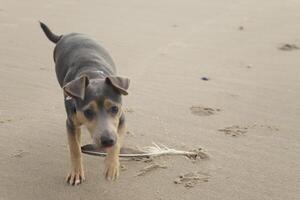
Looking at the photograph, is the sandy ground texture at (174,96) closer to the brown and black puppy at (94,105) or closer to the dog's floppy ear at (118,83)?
the brown and black puppy at (94,105)

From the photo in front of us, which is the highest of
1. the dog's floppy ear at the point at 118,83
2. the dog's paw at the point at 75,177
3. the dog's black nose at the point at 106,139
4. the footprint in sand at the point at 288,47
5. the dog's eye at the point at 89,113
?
the dog's floppy ear at the point at 118,83

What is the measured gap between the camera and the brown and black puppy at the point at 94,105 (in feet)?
13.0

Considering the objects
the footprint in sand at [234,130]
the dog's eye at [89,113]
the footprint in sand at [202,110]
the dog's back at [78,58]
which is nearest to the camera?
the dog's eye at [89,113]

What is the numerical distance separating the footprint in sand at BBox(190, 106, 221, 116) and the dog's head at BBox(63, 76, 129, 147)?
1.60 metres

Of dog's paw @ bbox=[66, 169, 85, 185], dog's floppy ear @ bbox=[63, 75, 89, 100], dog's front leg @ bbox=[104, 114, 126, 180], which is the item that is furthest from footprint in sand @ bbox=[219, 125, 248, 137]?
dog's floppy ear @ bbox=[63, 75, 89, 100]

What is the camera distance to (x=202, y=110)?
18.6 ft

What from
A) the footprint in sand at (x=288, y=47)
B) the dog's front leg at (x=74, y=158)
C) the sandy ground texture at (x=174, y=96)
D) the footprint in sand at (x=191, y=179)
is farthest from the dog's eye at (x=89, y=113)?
the footprint in sand at (x=288, y=47)

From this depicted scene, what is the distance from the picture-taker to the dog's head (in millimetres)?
3914

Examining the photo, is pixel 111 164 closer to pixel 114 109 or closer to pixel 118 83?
pixel 114 109

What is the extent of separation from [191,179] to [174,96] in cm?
183

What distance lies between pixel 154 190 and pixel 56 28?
485cm

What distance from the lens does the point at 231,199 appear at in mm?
4105

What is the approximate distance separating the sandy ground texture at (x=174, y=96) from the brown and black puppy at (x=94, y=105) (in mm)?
219

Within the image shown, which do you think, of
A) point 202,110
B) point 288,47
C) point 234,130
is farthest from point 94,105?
point 288,47
